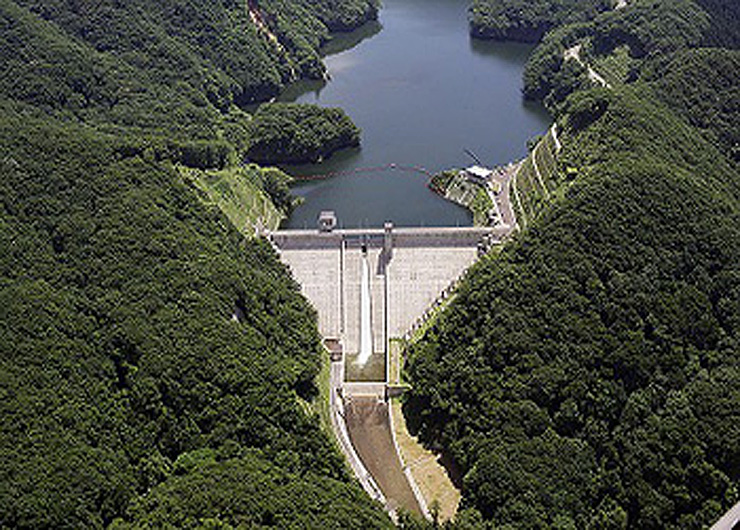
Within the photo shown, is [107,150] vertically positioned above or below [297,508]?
above

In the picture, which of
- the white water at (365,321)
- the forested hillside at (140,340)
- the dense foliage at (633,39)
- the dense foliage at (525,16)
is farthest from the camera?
the dense foliage at (525,16)

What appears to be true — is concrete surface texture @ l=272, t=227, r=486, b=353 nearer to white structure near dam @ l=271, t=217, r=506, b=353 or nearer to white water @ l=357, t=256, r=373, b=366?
white structure near dam @ l=271, t=217, r=506, b=353

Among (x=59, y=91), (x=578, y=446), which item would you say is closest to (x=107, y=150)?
(x=59, y=91)

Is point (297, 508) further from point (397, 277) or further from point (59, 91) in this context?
point (59, 91)

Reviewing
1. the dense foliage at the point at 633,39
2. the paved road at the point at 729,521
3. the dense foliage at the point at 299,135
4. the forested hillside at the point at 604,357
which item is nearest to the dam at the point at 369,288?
the forested hillside at the point at 604,357

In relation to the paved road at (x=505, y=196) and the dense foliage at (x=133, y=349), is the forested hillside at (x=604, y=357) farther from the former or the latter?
the dense foliage at (x=133, y=349)

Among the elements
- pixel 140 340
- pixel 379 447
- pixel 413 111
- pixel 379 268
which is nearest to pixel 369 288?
pixel 379 268

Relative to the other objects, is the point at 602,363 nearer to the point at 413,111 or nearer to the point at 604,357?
the point at 604,357
